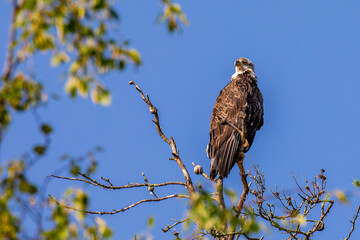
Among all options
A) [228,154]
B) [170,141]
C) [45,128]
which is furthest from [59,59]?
[228,154]

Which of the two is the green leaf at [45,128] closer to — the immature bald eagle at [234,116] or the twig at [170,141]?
the twig at [170,141]

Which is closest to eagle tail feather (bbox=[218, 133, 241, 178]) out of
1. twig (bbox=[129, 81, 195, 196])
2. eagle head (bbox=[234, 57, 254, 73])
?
twig (bbox=[129, 81, 195, 196])

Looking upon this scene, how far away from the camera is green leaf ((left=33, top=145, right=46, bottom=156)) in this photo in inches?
98.3

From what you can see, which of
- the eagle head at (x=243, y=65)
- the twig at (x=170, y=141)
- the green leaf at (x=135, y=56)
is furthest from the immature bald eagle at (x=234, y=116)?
the green leaf at (x=135, y=56)

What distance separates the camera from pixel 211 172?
692 cm

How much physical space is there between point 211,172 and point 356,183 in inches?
69.5

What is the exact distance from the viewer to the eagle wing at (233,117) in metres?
7.22

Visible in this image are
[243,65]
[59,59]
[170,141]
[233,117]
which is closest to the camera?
[59,59]

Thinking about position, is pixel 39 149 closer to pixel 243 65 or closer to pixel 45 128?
pixel 45 128

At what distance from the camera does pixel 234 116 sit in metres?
8.00

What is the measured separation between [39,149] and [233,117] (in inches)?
222

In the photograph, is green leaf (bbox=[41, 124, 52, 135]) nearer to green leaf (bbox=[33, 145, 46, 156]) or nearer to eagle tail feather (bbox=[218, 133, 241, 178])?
green leaf (bbox=[33, 145, 46, 156])

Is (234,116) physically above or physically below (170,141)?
above

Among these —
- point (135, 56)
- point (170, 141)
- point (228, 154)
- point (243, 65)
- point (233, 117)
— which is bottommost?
point (135, 56)
